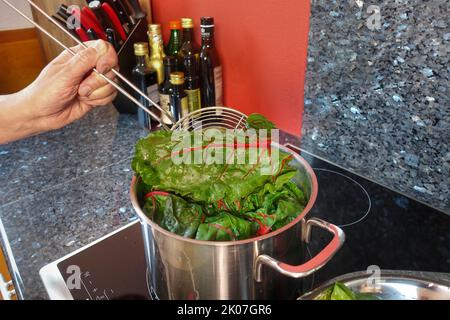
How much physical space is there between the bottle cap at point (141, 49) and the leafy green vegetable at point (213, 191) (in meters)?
0.57

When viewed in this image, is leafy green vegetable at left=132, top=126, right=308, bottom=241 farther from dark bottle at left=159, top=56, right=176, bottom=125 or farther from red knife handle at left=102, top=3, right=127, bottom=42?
red knife handle at left=102, top=3, right=127, bottom=42

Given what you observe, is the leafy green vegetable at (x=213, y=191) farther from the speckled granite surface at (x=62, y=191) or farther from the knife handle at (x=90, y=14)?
the knife handle at (x=90, y=14)

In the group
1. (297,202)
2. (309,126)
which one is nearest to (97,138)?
(309,126)

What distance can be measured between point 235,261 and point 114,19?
35.1 inches

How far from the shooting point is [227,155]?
51 cm

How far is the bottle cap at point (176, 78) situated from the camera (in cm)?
94

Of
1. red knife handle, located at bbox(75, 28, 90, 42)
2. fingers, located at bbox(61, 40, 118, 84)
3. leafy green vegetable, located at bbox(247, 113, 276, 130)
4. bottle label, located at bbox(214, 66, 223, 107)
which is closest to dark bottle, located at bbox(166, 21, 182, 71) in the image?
bottle label, located at bbox(214, 66, 223, 107)

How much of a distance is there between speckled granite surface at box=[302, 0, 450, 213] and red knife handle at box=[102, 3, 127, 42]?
0.57 meters

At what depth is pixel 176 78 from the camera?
3.07 feet

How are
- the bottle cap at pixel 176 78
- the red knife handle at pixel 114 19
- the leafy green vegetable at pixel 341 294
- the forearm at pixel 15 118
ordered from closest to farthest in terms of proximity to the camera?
the leafy green vegetable at pixel 341 294 < the forearm at pixel 15 118 < the bottle cap at pixel 176 78 < the red knife handle at pixel 114 19

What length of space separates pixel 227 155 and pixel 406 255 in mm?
340

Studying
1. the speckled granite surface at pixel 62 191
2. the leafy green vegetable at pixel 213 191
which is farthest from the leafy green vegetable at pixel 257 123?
the speckled granite surface at pixel 62 191

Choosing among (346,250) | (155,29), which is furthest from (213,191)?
(155,29)
